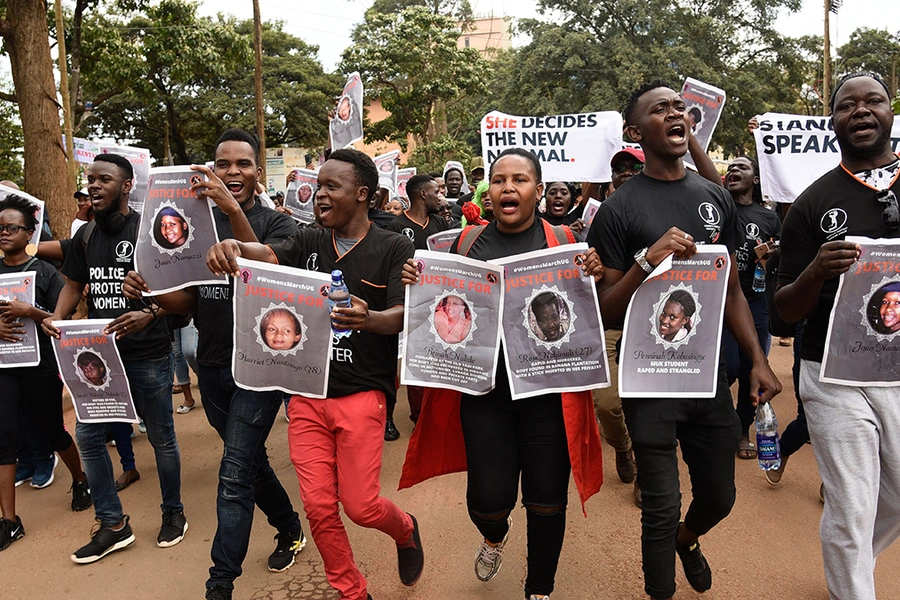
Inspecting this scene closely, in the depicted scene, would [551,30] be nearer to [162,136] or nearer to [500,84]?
[500,84]

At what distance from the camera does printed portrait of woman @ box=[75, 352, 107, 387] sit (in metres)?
4.24

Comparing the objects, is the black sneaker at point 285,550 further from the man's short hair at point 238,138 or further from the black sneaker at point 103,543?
the man's short hair at point 238,138

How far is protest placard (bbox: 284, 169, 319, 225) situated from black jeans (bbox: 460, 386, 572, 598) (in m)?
6.45

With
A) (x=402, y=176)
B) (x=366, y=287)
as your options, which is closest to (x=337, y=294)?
(x=366, y=287)

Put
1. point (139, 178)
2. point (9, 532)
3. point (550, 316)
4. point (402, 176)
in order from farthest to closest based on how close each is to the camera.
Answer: point (402, 176) < point (139, 178) < point (9, 532) < point (550, 316)

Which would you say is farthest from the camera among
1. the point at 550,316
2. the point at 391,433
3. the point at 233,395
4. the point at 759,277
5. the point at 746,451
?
the point at 391,433

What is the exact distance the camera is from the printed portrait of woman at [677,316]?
3178 mm

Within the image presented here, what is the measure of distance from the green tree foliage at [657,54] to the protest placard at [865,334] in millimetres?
28005

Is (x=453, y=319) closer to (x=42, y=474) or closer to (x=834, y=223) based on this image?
(x=834, y=223)

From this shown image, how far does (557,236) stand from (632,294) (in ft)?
1.55

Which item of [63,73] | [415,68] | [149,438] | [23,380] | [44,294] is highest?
[415,68]

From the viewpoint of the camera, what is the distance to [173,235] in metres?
3.67

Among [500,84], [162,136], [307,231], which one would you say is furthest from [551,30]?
[307,231]

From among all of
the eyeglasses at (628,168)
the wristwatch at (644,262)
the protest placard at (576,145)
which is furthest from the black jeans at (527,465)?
the protest placard at (576,145)
